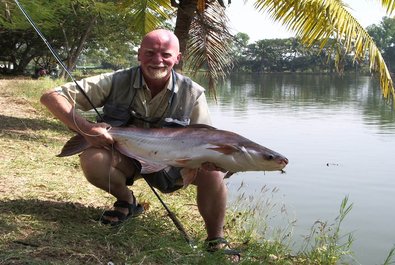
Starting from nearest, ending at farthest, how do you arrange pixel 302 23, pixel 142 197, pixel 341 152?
1. pixel 142 197
2. pixel 302 23
3. pixel 341 152

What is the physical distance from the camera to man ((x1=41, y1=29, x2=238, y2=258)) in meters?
3.43

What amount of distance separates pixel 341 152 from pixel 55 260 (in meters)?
10.1

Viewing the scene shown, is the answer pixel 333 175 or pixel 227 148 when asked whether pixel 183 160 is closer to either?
pixel 227 148

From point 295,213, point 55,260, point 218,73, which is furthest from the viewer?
point 218,73

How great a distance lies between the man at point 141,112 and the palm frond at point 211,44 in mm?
6603

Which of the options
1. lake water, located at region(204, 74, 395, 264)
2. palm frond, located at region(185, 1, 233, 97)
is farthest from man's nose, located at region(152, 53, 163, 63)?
palm frond, located at region(185, 1, 233, 97)

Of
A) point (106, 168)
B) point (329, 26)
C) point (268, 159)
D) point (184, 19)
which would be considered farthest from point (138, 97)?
point (184, 19)

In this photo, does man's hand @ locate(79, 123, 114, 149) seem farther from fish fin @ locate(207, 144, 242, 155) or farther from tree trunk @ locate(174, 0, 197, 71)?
tree trunk @ locate(174, 0, 197, 71)

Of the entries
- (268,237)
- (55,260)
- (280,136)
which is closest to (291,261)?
(268,237)

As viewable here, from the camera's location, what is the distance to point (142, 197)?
16.5 feet

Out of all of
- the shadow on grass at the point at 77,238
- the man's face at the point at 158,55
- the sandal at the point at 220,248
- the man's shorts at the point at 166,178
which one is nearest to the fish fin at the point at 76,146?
the man's shorts at the point at 166,178

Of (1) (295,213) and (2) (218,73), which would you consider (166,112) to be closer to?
(1) (295,213)

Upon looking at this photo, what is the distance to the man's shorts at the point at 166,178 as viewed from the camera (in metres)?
3.54

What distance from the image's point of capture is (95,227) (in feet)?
11.7
